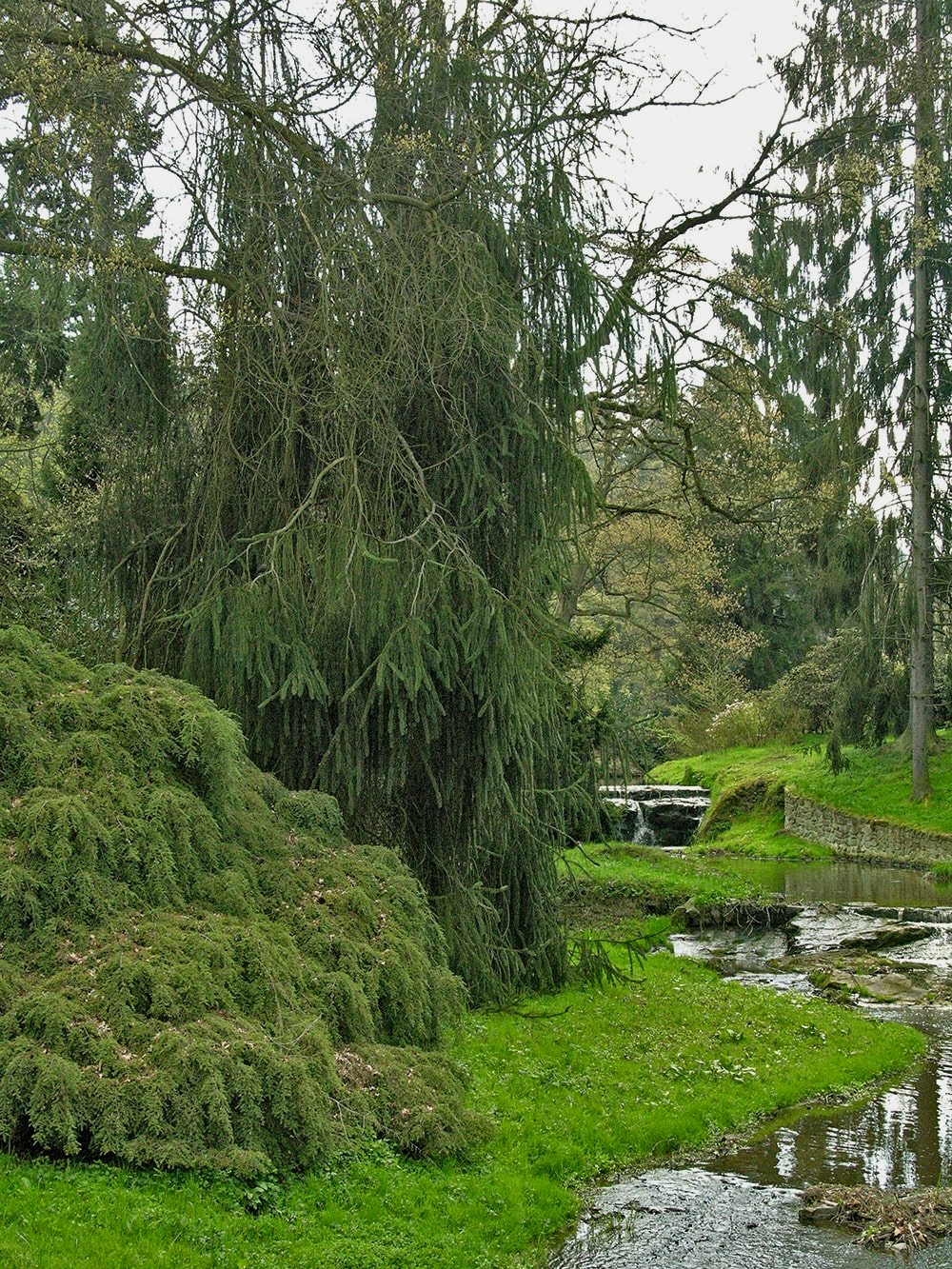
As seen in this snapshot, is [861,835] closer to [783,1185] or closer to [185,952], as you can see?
[783,1185]

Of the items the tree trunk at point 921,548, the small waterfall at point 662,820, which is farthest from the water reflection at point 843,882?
the small waterfall at point 662,820

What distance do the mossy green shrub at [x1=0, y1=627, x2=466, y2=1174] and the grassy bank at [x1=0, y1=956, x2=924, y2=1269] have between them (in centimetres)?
21

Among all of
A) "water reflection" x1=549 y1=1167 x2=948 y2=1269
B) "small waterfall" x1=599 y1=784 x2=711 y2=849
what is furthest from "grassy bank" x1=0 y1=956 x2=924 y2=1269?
"small waterfall" x1=599 y1=784 x2=711 y2=849

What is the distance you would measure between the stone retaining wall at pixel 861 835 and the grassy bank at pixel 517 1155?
1127 centimetres

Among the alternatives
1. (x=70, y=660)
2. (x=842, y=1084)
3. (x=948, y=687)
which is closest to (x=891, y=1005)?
(x=842, y=1084)

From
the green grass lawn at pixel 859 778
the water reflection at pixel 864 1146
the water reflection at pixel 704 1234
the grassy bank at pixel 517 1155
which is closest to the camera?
the grassy bank at pixel 517 1155

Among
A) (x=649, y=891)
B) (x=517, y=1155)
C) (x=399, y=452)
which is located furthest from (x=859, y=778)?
(x=517, y=1155)

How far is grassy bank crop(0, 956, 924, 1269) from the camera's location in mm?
4672

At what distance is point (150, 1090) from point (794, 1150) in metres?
4.25

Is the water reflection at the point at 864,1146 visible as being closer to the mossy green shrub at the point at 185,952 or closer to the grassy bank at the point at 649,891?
the mossy green shrub at the point at 185,952

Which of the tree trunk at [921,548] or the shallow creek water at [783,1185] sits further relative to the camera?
the tree trunk at [921,548]

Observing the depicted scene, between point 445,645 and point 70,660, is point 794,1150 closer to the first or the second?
point 445,645

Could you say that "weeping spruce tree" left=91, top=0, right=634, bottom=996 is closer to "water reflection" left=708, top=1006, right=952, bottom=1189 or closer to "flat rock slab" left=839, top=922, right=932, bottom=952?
"water reflection" left=708, top=1006, right=952, bottom=1189

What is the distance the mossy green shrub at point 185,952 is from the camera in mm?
5184
